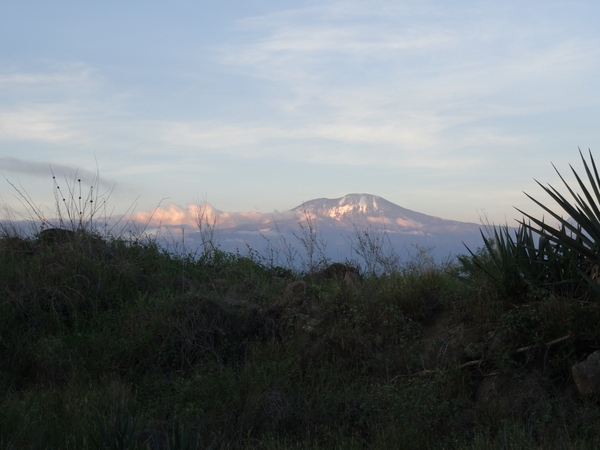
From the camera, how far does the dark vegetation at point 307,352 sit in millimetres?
6199

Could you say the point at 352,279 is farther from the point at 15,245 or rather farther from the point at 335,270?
the point at 15,245

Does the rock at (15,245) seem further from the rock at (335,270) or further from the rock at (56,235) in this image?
the rock at (335,270)

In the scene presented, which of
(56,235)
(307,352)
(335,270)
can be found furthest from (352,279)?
(56,235)

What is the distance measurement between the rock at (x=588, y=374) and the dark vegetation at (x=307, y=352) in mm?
207

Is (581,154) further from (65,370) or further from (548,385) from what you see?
(65,370)

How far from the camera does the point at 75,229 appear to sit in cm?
1143

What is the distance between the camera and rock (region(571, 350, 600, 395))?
6559 mm

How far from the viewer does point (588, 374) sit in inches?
260

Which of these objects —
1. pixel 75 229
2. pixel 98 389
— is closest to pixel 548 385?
pixel 98 389

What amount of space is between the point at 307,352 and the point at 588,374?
10.9 feet

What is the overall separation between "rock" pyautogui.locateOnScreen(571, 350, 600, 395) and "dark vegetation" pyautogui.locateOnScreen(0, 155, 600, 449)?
207 mm

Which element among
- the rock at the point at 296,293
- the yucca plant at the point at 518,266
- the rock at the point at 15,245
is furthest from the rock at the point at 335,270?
the rock at the point at 15,245

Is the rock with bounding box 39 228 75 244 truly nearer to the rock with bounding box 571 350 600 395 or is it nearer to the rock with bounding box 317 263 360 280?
the rock with bounding box 317 263 360 280

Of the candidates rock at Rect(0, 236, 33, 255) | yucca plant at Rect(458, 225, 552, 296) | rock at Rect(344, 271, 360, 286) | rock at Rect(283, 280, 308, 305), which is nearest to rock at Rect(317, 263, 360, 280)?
rock at Rect(344, 271, 360, 286)
